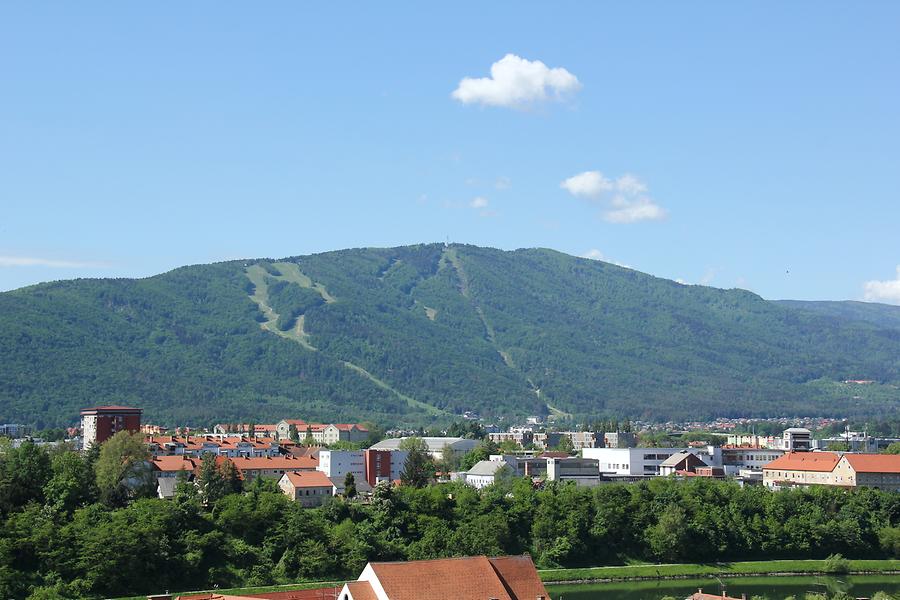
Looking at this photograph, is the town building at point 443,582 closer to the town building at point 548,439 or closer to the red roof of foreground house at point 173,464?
the red roof of foreground house at point 173,464

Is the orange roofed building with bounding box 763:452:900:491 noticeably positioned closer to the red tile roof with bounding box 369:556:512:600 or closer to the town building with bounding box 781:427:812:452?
the town building with bounding box 781:427:812:452

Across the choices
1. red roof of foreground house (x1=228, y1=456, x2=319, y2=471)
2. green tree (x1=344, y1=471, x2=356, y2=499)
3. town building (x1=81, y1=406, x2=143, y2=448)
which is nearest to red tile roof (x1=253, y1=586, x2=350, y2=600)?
green tree (x1=344, y1=471, x2=356, y2=499)

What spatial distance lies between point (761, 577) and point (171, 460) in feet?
129

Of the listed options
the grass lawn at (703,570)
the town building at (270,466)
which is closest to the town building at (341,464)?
the town building at (270,466)

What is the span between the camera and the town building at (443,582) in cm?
3859

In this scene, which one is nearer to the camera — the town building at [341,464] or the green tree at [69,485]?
the green tree at [69,485]

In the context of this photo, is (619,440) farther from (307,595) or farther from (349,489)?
(307,595)

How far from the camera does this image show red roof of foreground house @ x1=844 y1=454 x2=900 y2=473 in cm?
9106

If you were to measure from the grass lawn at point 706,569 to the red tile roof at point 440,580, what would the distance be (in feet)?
80.8

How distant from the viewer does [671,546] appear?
69.4m

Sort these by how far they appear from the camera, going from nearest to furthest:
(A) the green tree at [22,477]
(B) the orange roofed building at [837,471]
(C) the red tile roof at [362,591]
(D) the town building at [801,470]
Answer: (C) the red tile roof at [362,591], (A) the green tree at [22,477], (B) the orange roofed building at [837,471], (D) the town building at [801,470]

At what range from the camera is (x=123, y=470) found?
6800 cm

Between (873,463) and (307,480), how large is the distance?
44.4 m

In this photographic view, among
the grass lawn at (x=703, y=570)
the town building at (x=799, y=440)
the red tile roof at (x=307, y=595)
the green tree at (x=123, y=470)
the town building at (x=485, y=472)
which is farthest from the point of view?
the town building at (x=799, y=440)
